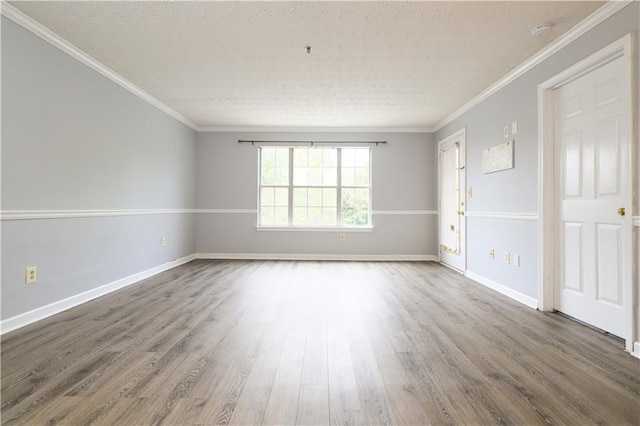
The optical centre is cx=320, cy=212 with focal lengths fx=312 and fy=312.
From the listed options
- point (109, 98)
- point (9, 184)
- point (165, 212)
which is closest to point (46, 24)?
point (109, 98)

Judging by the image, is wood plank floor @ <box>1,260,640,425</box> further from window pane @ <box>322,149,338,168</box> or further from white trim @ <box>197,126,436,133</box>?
white trim @ <box>197,126,436,133</box>

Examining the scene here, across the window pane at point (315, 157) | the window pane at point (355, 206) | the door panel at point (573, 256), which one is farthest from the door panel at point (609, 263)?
the window pane at point (315, 157)

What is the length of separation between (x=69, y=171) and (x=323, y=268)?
3.27m

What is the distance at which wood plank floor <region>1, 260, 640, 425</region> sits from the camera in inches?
53.1

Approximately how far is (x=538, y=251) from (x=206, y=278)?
145 inches

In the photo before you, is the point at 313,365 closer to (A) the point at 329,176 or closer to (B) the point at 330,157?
(A) the point at 329,176

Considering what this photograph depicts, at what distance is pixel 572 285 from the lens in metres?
2.62

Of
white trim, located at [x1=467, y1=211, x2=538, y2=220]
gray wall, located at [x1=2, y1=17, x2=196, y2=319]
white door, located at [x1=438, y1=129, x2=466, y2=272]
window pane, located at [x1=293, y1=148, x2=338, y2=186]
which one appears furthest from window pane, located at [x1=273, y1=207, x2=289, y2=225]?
white trim, located at [x1=467, y1=211, x2=538, y2=220]

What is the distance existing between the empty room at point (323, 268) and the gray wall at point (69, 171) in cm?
2

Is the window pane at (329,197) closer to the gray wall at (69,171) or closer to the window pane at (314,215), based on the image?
the window pane at (314,215)

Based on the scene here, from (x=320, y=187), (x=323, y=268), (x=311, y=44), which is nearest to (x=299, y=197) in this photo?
(x=320, y=187)

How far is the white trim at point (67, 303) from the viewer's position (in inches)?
89.6

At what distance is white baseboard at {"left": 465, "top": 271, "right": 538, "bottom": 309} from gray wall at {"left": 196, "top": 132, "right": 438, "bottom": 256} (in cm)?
159

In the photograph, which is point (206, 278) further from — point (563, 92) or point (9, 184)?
point (563, 92)
